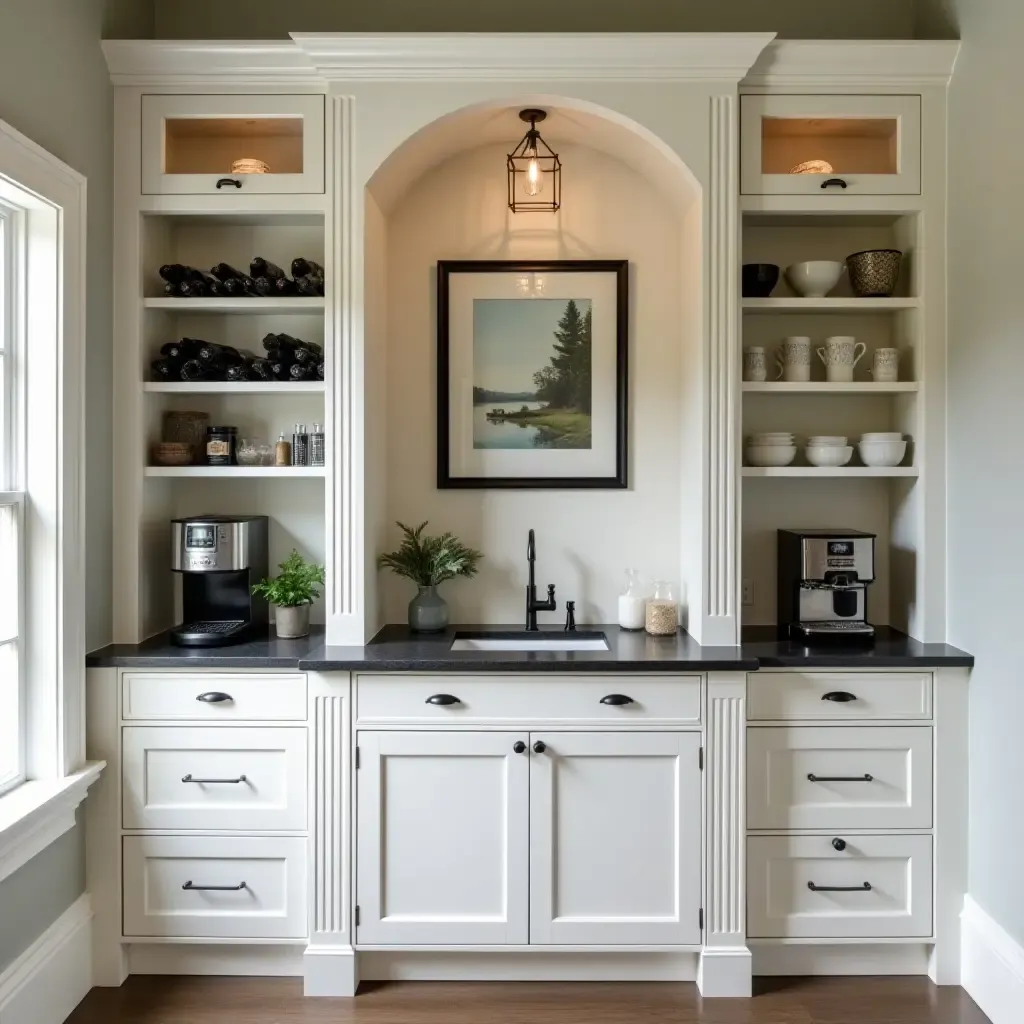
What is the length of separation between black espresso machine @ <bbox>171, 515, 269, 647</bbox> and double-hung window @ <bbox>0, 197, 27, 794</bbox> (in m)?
0.45

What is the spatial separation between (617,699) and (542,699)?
21cm

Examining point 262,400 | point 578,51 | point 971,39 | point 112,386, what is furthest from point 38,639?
point 971,39

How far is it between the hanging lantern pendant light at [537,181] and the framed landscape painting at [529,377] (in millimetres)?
192

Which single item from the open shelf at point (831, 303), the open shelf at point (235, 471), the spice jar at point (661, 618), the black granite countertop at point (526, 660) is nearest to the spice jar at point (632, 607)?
the spice jar at point (661, 618)

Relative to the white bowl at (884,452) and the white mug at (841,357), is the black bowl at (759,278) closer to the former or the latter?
the white mug at (841,357)

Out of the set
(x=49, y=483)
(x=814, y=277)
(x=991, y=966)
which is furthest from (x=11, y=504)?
(x=991, y=966)

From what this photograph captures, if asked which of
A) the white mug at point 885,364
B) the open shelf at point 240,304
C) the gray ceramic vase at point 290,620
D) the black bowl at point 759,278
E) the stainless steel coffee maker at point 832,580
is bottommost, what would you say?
the gray ceramic vase at point 290,620

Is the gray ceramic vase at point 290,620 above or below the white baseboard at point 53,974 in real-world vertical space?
above

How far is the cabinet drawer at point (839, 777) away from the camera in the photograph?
2424 millimetres

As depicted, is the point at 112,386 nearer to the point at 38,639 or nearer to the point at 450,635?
the point at 38,639

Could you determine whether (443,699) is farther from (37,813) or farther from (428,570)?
(37,813)

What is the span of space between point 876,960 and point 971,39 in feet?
8.78

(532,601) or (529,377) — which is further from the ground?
(529,377)

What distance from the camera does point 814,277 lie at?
8.79 feet
